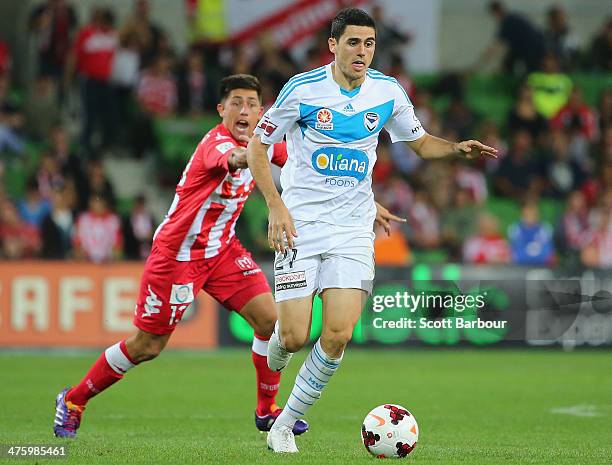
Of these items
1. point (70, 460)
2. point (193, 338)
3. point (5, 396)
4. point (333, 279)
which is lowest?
point (193, 338)

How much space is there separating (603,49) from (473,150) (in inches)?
593

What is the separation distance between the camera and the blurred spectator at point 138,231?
16766mm

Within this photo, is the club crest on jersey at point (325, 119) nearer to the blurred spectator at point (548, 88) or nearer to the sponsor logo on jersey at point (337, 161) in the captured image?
the sponsor logo on jersey at point (337, 161)

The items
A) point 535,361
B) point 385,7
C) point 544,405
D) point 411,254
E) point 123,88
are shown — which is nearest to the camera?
point 544,405

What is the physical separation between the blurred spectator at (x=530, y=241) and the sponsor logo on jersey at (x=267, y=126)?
10.2 m

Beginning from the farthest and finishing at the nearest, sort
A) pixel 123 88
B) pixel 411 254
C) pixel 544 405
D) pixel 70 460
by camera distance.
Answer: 1. pixel 123 88
2. pixel 411 254
3. pixel 544 405
4. pixel 70 460

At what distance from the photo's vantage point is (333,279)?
730 cm

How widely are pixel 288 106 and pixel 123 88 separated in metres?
12.2

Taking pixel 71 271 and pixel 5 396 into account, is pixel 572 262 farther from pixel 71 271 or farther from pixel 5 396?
pixel 5 396

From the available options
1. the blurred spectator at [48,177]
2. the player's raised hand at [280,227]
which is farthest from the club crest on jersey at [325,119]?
the blurred spectator at [48,177]

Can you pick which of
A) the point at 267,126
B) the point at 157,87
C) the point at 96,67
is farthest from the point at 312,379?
the point at 157,87

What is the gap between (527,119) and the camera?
65.2 ft

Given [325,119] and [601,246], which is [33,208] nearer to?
[601,246]

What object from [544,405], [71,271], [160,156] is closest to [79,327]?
[71,271]
